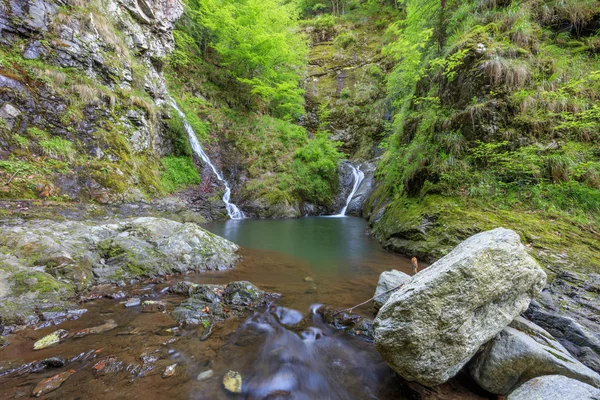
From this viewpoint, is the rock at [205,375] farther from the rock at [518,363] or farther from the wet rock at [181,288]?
the rock at [518,363]

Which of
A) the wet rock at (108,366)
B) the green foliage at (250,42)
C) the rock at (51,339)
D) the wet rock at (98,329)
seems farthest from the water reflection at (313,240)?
the green foliage at (250,42)

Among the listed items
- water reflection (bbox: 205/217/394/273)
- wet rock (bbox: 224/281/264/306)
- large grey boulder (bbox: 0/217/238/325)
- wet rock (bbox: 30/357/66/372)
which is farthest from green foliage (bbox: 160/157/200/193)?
wet rock (bbox: 30/357/66/372)

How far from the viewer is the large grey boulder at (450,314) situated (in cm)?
184

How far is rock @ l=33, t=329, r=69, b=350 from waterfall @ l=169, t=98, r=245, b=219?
8.61 metres

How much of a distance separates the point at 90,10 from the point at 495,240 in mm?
12510

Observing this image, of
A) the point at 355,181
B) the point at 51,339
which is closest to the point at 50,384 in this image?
the point at 51,339

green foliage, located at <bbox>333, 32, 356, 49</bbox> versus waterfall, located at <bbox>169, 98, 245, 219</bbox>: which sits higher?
green foliage, located at <bbox>333, 32, 356, 49</bbox>

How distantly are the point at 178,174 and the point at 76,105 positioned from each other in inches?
148

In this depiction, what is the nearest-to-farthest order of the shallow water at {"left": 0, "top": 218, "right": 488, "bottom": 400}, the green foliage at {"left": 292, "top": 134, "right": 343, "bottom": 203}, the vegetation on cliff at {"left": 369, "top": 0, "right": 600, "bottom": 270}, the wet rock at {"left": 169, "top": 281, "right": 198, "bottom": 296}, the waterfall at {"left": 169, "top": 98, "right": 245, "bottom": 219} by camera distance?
the shallow water at {"left": 0, "top": 218, "right": 488, "bottom": 400}, the wet rock at {"left": 169, "top": 281, "right": 198, "bottom": 296}, the vegetation on cliff at {"left": 369, "top": 0, "right": 600, "bottom": 270}, the waterfall at {"left": 169, "top": 98, "right": 245, "bottom": 219}, the green foliage at {"left": 292, "top": 134, "right": 343, "bottom": 203}

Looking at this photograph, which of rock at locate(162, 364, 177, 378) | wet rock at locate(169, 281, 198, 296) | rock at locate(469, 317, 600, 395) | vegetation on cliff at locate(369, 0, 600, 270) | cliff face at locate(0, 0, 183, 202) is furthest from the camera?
cliff face at locate(0, 0, 183, 202)

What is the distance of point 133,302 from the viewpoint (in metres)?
3.17

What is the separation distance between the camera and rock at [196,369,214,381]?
82.9 inches

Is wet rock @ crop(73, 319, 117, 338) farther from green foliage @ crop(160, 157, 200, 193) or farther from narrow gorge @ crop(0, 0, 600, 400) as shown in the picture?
green foliage @ crop(160, 157, 200, 193)

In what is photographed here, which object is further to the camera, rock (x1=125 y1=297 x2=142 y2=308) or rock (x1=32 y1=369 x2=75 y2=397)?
rock (x1=125 y1=297 x2=142 y2=308)
